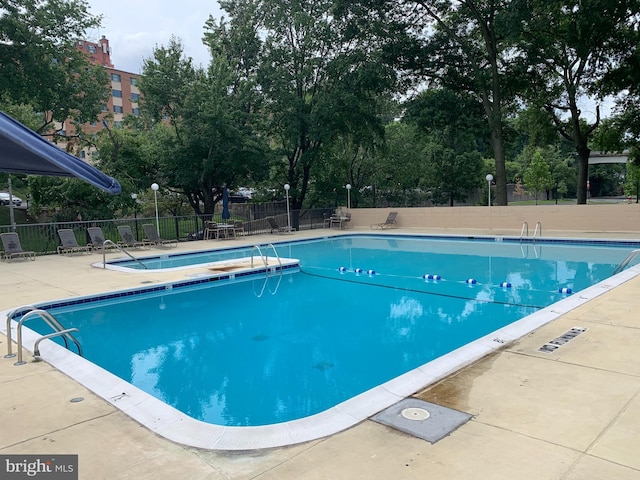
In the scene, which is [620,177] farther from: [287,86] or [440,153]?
[287,86]

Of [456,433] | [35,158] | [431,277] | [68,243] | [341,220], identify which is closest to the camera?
[35,158]

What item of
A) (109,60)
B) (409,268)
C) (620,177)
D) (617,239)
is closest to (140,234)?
(409,268)

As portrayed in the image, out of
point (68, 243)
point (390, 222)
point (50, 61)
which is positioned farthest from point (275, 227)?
point (50, 61)

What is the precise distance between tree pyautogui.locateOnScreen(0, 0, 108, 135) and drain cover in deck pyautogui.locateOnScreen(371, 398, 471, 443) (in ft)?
66.3

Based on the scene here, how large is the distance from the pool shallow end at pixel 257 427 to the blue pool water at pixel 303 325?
710 millimetres

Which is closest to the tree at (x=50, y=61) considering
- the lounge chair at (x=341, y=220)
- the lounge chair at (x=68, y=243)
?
the lounge chair at (x=68, y=243)

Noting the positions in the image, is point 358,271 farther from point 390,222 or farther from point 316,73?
point 316,73

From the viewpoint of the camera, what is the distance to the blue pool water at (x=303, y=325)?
4.82 m

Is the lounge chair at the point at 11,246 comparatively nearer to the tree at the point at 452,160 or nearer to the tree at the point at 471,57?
the tree at the point at 452,160

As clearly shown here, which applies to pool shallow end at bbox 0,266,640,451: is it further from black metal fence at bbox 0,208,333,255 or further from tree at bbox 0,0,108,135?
tree at bbox 0,0,108,135

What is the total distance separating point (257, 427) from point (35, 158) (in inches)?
89.9

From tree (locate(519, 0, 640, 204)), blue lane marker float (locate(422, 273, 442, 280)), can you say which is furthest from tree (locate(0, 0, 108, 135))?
tree (locate(519, 0, 640, 204))

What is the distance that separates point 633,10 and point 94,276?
19980 mm

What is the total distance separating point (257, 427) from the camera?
3221 millimetres
